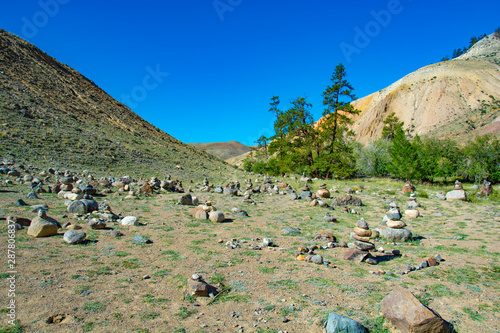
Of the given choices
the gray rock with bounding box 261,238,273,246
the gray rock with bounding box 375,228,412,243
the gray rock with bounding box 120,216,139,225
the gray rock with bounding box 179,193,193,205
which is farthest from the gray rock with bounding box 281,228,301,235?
the gray rock with bounding box 179,193,193,205

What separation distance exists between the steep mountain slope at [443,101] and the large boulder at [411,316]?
54.8 meters

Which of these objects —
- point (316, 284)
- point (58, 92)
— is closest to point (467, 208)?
point (316, 284)

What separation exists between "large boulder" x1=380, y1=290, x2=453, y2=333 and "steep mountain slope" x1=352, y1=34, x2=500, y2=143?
5479 cm

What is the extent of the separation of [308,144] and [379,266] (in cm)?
1788

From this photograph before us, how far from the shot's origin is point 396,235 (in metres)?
6.79

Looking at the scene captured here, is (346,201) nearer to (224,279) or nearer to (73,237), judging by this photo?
(224,279)

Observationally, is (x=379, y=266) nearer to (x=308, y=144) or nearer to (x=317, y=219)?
(x=317, y=219)

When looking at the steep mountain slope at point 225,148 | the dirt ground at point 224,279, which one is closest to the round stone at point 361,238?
the dirt ground at point 224,279

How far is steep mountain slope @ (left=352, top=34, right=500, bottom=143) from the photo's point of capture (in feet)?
180

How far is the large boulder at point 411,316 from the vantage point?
3090 mm

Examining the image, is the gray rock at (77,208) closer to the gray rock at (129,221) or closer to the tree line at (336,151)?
the gray rock at (129,221)

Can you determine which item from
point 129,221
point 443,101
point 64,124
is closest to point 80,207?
point 129,221

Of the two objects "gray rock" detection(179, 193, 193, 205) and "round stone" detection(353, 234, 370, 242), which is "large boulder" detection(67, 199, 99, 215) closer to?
"gray rock" detection(179, 193, 193, 205)

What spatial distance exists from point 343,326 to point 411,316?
779 millimetres
